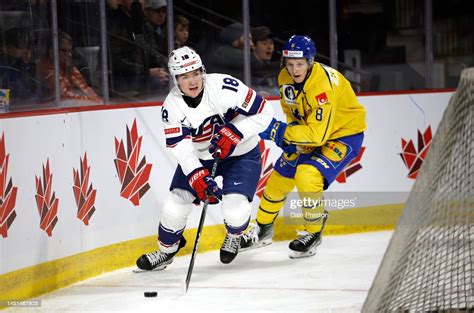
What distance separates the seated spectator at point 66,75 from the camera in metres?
5.22

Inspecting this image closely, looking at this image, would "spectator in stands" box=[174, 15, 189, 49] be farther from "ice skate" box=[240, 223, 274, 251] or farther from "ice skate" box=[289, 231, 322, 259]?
"ice skate" box=[289, 231, 322, 259]

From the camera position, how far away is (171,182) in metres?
5.60

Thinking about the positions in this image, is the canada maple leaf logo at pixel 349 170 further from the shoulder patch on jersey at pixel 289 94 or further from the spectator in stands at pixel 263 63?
the shoulder patch on jersey at pixel 289 94

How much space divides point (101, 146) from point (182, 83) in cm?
57

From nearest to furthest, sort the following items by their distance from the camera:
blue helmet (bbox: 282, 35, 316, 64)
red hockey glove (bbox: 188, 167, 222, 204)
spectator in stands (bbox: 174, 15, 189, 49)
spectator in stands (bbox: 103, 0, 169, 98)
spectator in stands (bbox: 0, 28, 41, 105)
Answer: spectator in stands (bbox: 0, 28, 41, 105) < red hockey glove (bbox: 188, 167, 222, 204) < blue helmet (bbox: 282, 35, 316, 64) < spectator in stands (bbox: 103, 0, 169, 98) < spectator in stands (bbox: 174, 15, 189, 49)

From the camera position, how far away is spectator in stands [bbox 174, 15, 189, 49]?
6246 mm

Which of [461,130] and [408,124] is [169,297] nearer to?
[461,130]

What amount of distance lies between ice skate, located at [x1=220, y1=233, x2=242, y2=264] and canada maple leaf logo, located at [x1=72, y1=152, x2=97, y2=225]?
67 cm

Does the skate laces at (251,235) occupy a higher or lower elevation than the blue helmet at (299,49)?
lower

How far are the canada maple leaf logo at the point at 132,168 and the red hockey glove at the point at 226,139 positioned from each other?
0.54 meters

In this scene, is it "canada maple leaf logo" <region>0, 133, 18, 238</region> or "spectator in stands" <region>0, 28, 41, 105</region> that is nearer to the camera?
"canada maple leaf logo" <region>0, 133, 18, 238</region>

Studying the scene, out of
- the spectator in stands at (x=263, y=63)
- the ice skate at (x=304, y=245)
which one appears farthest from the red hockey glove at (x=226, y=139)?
the spectator in stands at (x=263, y=63)

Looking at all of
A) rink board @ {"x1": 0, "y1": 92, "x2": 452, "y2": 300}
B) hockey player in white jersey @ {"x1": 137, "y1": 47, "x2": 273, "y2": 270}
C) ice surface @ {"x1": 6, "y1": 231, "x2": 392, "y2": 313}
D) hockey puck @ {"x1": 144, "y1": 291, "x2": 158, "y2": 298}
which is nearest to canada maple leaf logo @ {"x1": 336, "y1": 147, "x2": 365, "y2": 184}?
rink board @ {"x1": 0, "y1": 92, "x2": 452, "y2": 300}

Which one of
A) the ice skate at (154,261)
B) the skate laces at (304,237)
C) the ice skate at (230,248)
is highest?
the ice skate at (230,248)
